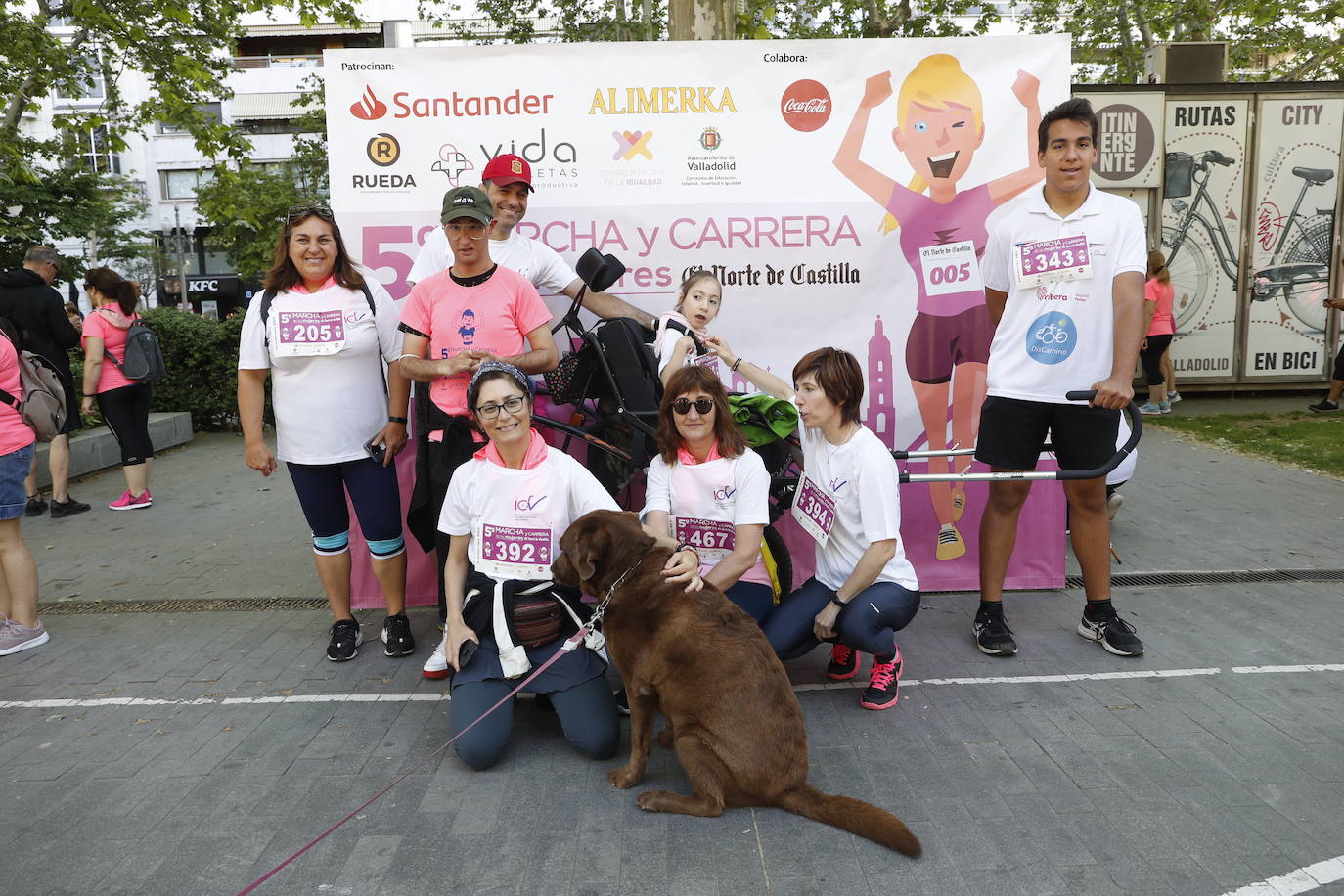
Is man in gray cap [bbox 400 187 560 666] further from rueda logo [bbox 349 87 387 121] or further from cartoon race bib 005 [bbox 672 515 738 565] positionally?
rueda logo [bbox 349 87 387 121]

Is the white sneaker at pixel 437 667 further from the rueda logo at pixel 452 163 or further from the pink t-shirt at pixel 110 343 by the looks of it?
the pink t-shirt at pixel 110 343

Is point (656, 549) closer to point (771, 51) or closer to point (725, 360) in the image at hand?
point (725, 360)

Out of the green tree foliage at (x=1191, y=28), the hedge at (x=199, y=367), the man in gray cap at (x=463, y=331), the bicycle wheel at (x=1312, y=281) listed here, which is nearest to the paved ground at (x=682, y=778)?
the man in gray cap at (x=463, y=331)

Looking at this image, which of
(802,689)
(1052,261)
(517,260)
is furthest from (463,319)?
(1052,261)

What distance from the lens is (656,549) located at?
3.37 metres

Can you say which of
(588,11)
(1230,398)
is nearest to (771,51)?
(1230,398)

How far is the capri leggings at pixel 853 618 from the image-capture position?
3.88m

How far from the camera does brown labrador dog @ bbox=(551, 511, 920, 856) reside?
2.98 m

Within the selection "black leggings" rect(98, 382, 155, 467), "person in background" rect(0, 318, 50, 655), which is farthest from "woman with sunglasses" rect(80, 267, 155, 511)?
"person in background" rect(0, 318, 50, 655)

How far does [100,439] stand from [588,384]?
7587mm

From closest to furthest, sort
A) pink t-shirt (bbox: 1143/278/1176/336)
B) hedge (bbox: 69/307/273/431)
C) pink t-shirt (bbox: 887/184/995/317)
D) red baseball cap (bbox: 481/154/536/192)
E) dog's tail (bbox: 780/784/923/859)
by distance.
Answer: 1. dog's tail (bbox: 780/784/923/859)
2. red baseball cap (bbox: 481/154/536/192)
3. pink t-shirt (bbox: 887/184/995/317)
4. pink t-shirt (bbox: 1143/278/1176/336)
5. hedge (bbox: 69/307/273/431)

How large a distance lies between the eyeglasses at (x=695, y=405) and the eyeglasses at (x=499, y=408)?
0.63m

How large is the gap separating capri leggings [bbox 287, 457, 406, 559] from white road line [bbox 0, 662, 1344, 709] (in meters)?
0.73

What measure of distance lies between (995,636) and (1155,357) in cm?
921
